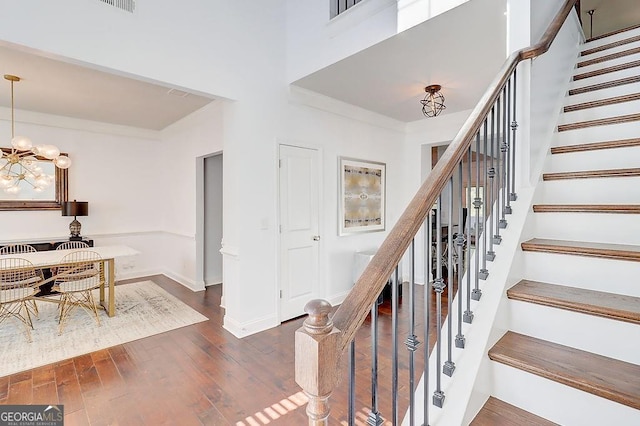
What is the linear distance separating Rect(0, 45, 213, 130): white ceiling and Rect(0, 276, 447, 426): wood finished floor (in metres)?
2.85

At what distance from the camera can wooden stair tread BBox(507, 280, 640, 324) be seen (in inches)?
45.5

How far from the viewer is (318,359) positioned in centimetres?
69

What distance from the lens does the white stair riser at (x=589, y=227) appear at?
1497mm

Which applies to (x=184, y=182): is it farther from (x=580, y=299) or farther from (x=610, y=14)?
(x=610, y=14)

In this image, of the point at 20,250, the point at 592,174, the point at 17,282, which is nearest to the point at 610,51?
the point at 592,174

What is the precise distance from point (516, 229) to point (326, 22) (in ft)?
8.79

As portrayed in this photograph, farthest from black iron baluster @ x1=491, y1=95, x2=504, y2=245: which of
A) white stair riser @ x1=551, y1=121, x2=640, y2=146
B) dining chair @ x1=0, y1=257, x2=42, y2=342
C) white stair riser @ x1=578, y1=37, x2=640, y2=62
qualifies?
dining chair @ x1=0, y1=257, x2=42, y2=342

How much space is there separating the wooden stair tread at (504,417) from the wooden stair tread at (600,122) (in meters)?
1.82

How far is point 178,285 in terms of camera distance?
207 inches

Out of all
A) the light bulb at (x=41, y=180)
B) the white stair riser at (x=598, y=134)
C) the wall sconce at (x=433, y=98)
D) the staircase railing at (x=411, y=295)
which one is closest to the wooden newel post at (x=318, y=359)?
the staircase railing at (x=411, y=295)

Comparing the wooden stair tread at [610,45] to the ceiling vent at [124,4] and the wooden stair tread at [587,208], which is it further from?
the ceiling vent at [124,4]

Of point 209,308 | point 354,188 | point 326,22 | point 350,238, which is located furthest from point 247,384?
point 326,22

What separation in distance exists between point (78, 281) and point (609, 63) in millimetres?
5546

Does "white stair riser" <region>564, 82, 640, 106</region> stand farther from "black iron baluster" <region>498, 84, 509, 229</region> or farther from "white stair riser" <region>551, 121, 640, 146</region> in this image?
"black iron baluster" <region>498, 84, 509, 229</region>
